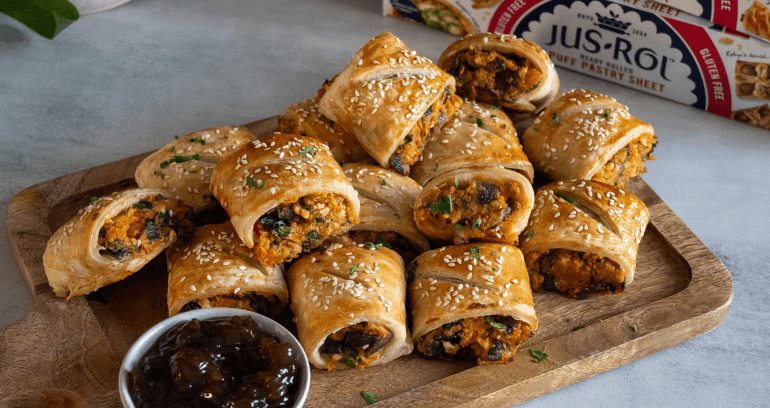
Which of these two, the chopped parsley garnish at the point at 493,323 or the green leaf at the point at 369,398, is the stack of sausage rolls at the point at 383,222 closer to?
the chopped parsley garnish at the point at 493,323

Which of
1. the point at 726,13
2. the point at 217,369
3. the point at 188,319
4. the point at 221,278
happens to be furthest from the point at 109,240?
the point at 726,13

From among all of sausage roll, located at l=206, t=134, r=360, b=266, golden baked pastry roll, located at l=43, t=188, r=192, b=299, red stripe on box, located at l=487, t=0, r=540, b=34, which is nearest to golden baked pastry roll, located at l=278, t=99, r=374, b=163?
sausage roll, located at l=206, t=134, r=360, b=266

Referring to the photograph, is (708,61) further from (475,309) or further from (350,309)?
(350,309)

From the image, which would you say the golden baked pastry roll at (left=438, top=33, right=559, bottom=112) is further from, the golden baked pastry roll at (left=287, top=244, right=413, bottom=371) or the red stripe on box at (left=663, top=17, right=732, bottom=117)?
the golden baked pastry roll at (left=287, top=244, right=413, bottom=371)

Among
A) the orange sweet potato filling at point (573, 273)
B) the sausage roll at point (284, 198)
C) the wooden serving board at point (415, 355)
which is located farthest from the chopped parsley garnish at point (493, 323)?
the sausage roll at point (284, 198)

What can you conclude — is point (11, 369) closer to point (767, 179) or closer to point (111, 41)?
point (111, 41)

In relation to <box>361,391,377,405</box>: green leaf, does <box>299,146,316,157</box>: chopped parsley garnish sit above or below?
above
